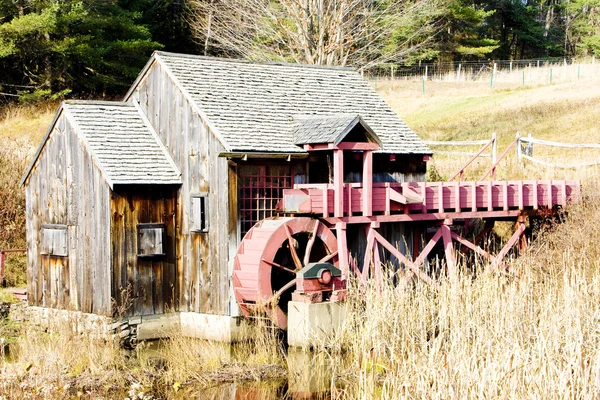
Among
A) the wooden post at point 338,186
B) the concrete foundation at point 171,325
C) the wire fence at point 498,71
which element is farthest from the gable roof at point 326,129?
the wire fence at point 498,71

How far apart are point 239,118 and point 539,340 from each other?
9.36 m

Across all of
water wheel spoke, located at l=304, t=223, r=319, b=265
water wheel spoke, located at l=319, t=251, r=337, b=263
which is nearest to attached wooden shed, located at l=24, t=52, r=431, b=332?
water wheel spoke, located at l=304, t=223, r=319, b=265

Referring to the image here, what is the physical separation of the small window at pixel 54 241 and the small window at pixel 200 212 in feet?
8.51

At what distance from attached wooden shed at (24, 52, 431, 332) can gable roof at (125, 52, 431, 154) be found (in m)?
0.04

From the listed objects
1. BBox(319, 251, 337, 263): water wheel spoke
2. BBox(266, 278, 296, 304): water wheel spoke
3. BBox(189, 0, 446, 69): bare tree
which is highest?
BBox(189, 0, 446, 69): bare tree

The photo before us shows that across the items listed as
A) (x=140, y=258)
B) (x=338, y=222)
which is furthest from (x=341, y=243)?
(x=140, y=258)

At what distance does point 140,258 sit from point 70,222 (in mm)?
1683

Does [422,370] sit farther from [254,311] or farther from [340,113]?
[340,113]

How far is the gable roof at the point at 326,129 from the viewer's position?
55.7 feet

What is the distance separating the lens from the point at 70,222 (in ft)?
57.3

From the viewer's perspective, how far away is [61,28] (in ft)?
116

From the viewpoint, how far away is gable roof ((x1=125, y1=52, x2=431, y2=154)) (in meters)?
17.5

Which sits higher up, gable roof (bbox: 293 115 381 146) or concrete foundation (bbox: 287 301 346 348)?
gable roof (bbox: 293 115 381 146)

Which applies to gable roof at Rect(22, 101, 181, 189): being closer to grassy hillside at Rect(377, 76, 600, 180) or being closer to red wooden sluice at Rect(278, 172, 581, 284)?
red wooden sluice at Rect(278, 172, 581, 284)
